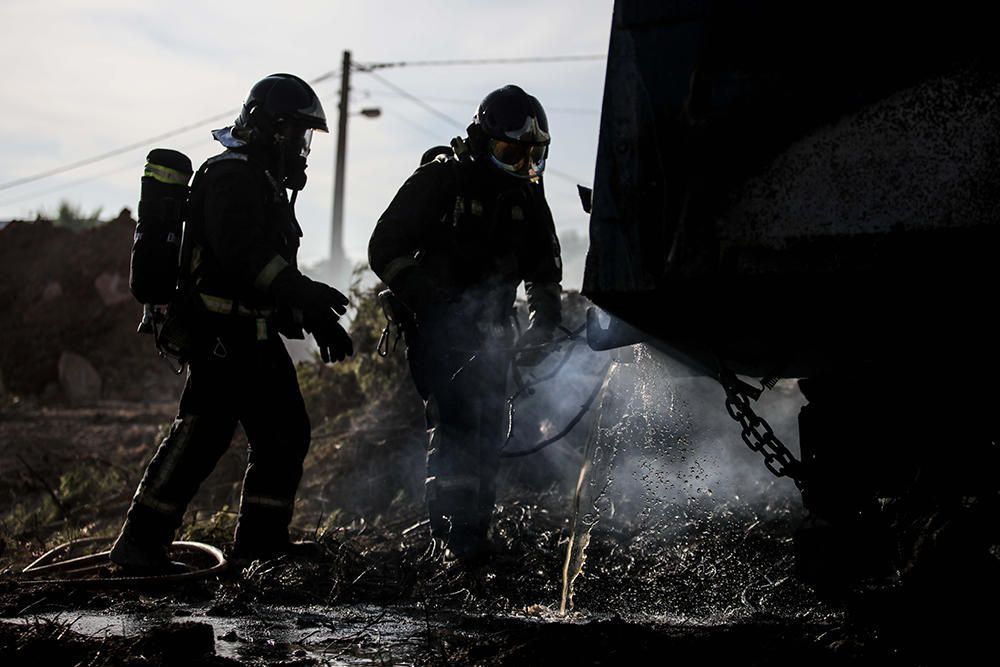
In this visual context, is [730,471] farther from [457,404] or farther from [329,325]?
[329,325]

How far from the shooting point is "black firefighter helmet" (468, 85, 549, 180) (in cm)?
480

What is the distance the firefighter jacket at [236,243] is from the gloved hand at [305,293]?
0.14ft

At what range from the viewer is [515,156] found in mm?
4871

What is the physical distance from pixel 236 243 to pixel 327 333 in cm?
56

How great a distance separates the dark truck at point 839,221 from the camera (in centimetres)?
240

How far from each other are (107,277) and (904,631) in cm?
1471

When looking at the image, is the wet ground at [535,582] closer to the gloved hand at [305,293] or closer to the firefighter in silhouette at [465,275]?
the firefighter in silhouette at [465,275]

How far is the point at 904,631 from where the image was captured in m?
2.85

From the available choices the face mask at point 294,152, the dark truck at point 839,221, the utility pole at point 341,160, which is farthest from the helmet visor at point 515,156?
the utility pole at point 341,160

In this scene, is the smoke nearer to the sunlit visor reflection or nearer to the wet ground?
the wet ground

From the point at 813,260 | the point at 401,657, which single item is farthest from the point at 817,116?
the point at 401,657

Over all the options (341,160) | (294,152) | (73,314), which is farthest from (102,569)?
(341,160)

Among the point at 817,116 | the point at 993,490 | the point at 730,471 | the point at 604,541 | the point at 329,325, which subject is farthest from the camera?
the point at 730,471

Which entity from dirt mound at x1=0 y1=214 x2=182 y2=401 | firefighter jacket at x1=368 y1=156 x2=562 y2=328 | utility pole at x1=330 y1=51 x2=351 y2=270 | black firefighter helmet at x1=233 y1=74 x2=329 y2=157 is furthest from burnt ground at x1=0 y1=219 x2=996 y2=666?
utility pole at x1=330 y1=51 x2=351 y2=270
